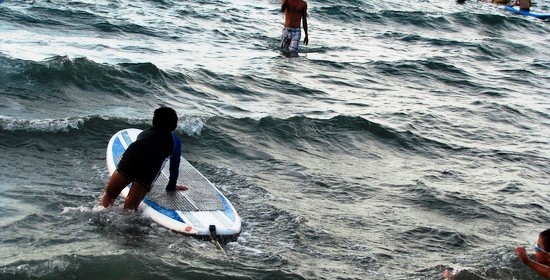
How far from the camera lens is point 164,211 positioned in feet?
25.3

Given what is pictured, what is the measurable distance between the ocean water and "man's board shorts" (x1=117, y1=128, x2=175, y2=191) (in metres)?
0.44

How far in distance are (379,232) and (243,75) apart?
22.9 feet

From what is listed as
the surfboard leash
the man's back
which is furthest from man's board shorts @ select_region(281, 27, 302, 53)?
the surfboard leash

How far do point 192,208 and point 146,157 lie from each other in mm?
794

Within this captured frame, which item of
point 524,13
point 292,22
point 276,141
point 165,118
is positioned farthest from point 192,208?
point 524,13

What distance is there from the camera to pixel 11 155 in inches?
372

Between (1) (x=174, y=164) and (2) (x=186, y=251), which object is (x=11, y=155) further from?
(2) (x=186, y=251)

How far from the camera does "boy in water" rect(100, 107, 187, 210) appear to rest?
24.3ft

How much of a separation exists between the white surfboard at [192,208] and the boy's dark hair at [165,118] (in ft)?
2.76

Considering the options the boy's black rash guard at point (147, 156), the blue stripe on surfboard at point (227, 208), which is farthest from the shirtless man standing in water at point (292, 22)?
the boy's black rash guard at point (147, 156)

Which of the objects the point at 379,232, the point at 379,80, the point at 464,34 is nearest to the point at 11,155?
the point at 379,232

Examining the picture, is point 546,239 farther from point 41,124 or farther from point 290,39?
point 290,39

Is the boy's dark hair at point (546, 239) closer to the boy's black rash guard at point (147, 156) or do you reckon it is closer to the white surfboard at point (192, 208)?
the white surfboard at point (192, 208)

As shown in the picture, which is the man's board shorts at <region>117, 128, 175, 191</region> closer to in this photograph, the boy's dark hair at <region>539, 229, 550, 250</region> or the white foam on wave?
the white foam on wave
